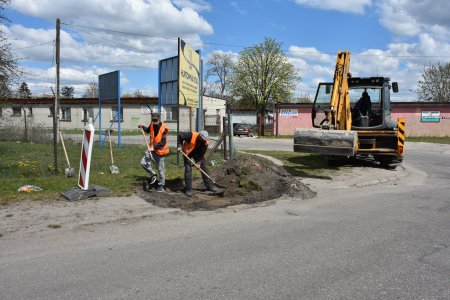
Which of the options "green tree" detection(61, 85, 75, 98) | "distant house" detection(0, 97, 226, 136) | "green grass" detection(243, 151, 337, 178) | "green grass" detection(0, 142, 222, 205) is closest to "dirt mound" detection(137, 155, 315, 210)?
"green grass" detection(0, 142, 222, 205)

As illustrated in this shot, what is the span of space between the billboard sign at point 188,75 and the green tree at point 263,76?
24.9 meters

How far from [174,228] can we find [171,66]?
8.76 m

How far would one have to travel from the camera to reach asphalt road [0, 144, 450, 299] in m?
3.84

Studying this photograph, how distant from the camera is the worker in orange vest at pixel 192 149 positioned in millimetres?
8383

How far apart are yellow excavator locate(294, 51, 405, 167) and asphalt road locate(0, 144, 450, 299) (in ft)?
11.0

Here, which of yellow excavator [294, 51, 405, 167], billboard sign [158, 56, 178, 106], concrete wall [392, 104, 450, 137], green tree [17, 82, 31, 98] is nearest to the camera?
yellow excavator [294, 51, 405, 167]

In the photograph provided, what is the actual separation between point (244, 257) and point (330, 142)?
21.1ft

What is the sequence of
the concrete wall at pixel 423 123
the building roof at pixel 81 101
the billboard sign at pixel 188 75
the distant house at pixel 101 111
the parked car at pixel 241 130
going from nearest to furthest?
1. the billboard sign at pixel 188 75
2. the concrete wall at pixel 423 123
3. the parked car at pixel 241 130
4. the distant house at pixel 101 111
5. the building roof at pixel 81 101

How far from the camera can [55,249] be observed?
16.3ft

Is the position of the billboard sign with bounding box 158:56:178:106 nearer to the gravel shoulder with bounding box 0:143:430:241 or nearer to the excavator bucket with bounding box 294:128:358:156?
the excavator bucket with bounding box 294:128:358:156

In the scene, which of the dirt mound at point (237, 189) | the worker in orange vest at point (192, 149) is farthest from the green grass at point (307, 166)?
the worker in orange vest at point (192, 149)

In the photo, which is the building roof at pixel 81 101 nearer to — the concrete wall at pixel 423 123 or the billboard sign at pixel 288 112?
the billboard sign at pixel 288 112

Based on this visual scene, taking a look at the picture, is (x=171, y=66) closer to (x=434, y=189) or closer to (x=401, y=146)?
(x=401, y=146)

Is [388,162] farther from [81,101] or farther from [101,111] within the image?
[81,101]
